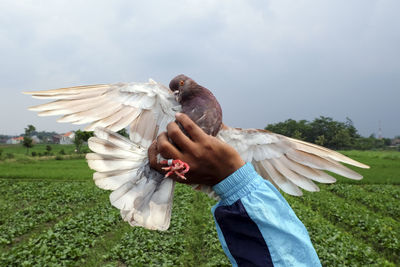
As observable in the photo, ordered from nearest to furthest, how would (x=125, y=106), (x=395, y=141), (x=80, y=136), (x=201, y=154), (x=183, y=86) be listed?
(x=201, y=154)
(x=183, y=86)
(x=125, y=106)
(x=80, y=136)
(x=395, y=141)

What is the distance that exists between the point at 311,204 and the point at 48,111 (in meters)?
12.8

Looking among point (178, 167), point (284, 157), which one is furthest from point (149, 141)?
point (284, 157)

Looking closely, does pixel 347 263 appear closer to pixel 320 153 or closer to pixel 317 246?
pixel 317 246

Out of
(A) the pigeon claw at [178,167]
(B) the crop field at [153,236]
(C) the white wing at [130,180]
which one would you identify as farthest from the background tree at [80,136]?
(A) the pigeon claw at [178,167]

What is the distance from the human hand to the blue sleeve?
0.07 meters

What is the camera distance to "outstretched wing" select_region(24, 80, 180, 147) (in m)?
2.10

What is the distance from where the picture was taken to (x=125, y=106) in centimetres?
224

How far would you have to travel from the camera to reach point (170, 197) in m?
1.91

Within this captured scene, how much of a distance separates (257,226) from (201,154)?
44 centimetres

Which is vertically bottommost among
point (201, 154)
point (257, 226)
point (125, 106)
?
point (257, 226)

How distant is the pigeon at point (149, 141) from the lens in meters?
1.89

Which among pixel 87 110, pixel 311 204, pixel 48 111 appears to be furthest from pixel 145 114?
pixel 311 204

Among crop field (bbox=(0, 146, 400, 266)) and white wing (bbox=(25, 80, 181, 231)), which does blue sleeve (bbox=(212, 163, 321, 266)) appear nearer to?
white wing (bbox=(25, 80, 181, 231))

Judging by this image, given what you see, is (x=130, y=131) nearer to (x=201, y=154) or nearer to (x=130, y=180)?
(x=130, y=180)
